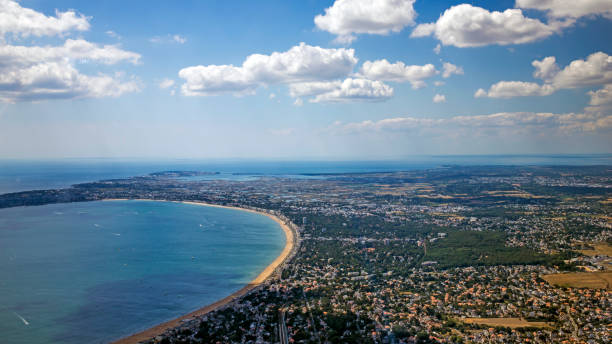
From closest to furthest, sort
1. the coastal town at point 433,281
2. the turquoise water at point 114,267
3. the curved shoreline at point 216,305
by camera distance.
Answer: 1. the coastal town at point 433,281
2. the curved shoreline at point 216,305
3. the turquoise water at point 114,267

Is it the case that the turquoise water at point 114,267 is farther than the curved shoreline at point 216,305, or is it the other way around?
the turquoise water at point 114,267

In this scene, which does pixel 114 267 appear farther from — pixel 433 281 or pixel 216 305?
pixel 433 281

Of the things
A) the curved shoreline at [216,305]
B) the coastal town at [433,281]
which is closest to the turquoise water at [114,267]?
the curved shoreline at [216,305]

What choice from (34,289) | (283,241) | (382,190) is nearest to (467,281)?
(283,241)

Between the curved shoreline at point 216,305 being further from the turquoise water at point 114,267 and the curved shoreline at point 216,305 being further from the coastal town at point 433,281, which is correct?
the turquoise water at point 114,267

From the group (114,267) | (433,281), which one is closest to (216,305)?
(114,267)


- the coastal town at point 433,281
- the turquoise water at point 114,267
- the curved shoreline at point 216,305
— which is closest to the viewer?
the coastal town at point 433,281

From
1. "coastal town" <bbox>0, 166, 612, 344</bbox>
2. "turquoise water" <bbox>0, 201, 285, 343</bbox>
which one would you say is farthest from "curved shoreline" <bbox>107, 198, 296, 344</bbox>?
"turquoise water" <bbox>0, 201, 285, 343</bbox>

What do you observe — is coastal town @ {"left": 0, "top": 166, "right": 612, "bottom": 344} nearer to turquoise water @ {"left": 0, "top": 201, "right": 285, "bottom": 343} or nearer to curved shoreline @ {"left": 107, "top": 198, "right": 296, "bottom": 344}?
curved shoreline @ {"left": 107, "top": 198, "right": 296, "bottom": 344}

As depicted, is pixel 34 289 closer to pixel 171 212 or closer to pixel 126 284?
pixel 126 284
